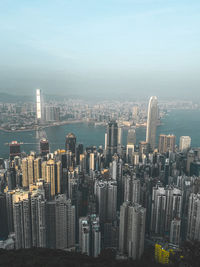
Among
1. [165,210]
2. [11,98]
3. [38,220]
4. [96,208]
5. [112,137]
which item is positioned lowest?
[96,208]

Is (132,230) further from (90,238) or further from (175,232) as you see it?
(175,232)

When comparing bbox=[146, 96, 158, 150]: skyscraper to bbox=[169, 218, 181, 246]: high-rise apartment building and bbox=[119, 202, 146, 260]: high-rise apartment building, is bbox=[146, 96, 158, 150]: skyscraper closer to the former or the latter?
bbox=[169, 218, 181, 246]: high-rise apartment building

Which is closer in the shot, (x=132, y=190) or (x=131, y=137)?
(x=132, y=190)

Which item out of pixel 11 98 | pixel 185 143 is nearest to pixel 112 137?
pixel 185 143

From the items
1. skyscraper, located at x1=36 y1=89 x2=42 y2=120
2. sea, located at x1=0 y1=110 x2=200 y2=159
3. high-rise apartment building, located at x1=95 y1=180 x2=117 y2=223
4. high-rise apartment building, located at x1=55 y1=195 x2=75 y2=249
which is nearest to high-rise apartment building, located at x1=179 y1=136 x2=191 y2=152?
sea, located at x1=0 y1=110 x2=200 y2=159

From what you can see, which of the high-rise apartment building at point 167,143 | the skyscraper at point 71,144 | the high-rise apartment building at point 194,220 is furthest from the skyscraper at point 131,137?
the high-rise apartment building at point 194,220

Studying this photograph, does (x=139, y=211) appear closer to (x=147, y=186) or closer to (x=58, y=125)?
(x=147, y=186)

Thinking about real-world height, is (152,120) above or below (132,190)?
above
